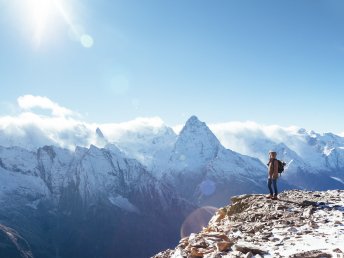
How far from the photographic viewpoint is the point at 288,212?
2950cm

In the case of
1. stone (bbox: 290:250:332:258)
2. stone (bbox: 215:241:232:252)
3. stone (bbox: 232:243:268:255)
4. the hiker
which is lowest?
stone (bbox: 290:250:332:258)

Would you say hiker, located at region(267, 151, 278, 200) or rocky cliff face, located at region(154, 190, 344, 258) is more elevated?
hiker, located at region(267, 151, 278, 200)

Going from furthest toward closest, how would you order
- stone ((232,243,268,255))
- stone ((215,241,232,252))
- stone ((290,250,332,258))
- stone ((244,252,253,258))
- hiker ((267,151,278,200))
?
hiker ((267,151,278,200))
stone ((215,241,232,252))
stone ((232,243,268,255))
stone ((244,252,253,258))
stone ((290,250,332,258))

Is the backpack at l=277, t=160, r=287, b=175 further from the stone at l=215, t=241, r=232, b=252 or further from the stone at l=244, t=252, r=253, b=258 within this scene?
the stone at l=244, t=252, r=253, b=258

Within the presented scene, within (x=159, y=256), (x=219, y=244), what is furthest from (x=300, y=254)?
(x=159, y=256)

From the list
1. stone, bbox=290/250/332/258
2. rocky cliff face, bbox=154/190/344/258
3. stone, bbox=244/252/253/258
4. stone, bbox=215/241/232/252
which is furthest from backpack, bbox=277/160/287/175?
stone, bbox=244/252/253/258

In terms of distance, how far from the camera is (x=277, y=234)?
23.9 meters

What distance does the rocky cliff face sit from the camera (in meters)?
20.2

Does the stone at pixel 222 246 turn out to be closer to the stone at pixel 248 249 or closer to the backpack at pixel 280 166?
the stone at pixel 248 249

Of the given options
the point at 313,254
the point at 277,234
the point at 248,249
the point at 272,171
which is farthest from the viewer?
the point at 272,171

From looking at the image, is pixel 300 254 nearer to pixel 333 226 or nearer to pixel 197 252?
pixel 197 252

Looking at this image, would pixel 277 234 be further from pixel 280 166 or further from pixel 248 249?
pixel 280 166

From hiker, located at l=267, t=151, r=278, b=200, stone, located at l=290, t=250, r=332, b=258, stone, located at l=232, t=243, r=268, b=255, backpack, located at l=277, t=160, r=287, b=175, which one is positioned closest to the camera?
stone, located at l=290, t=250, r=332, b=258

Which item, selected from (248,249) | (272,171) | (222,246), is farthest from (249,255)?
(272,171)
